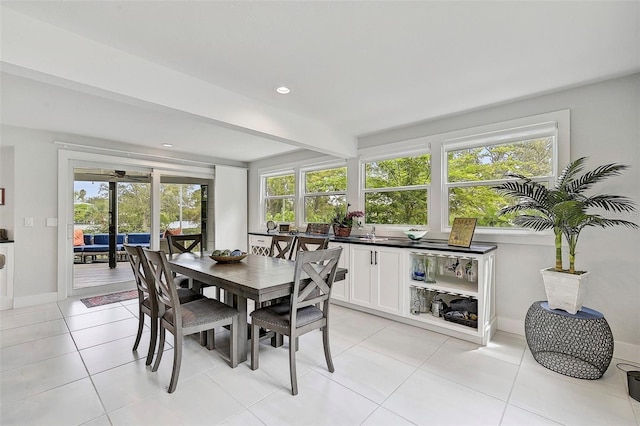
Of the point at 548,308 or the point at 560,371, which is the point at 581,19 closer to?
the point at 548,308

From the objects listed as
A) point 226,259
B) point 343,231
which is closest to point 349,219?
point 343,231

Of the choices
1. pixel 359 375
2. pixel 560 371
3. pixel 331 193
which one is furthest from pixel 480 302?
pixel 331 193

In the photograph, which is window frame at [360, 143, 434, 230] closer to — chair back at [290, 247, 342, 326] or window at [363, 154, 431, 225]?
window at [363, 154, 431, 225]

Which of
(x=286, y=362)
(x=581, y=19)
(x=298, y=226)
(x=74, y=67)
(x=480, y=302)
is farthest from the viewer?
(x=298, y=226)

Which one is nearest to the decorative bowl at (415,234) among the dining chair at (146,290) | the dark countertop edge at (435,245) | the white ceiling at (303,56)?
the dark countertop edge at (435,245)

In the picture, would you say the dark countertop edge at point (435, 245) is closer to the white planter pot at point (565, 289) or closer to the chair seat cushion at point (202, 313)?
the white planter pot at point (565, 289)

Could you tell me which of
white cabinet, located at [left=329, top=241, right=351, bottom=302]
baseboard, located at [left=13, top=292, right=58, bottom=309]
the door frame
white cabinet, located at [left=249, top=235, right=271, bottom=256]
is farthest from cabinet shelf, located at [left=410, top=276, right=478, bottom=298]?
baseboard, located at [left=13, top=292, right=58, bottom=309]

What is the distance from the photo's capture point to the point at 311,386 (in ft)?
6.79

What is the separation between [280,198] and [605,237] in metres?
4.77

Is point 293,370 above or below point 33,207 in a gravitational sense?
below

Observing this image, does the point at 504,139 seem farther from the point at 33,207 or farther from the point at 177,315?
the point at 33,207

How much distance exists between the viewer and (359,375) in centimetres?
221

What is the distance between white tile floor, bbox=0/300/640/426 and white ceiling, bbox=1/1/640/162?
7.05 ft

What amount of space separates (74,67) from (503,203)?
3996 millimetres
